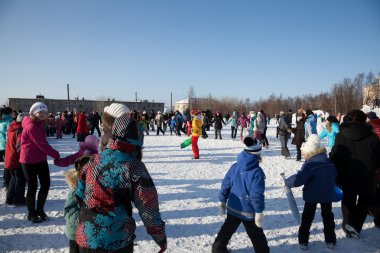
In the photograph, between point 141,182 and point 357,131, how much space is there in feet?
10.9

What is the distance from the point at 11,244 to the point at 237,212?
3233 mm

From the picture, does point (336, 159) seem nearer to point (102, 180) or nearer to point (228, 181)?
point (228, 181)

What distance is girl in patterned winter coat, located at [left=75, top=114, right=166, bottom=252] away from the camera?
5.66ft

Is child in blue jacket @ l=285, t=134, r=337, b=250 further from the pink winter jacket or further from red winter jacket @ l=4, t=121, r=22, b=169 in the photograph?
red winter jacket @ l=4, t=121, r=22, b=169

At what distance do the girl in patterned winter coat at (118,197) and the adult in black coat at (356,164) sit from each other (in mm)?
3131

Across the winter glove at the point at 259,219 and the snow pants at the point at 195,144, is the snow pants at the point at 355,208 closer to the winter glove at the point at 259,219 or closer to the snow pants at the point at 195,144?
the winter glove at the point at 259,219

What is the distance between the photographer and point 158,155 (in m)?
11.2

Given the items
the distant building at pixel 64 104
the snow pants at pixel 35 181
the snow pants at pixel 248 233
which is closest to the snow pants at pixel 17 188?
the snow pants at pixel 35 181

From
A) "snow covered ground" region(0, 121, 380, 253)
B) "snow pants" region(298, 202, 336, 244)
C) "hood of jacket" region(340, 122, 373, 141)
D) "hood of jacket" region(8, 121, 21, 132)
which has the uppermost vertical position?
"hood of jacket" region(8, 121, 21, 132)

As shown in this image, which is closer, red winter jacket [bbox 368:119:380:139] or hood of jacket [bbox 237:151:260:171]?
hood of jacket [bbox 237:151:260:171]

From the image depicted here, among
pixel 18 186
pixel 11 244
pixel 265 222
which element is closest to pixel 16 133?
pixel 18 186

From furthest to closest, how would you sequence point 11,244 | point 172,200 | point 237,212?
point 172,200, point 11,244, point 237,212

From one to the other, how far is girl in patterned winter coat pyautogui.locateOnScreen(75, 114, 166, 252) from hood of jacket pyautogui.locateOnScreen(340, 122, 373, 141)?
10.4 ft

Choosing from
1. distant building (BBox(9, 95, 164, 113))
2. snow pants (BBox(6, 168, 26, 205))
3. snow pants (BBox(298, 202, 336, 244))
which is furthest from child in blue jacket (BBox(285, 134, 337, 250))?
distant building (BBox(9, 95, 164, 113))
